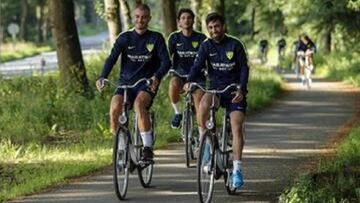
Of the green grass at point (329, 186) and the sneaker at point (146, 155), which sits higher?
the sneaker at point (146, 155)

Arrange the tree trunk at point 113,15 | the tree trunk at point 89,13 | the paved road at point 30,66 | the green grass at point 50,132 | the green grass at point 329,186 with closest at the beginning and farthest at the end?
the green grass at point 329,186 < the green grass at point 50,132 < the tree trunk at point 113,15 < the paved road at point 30,66 < the tree trunk at point 89,13

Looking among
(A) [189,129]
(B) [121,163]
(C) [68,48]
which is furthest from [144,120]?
(C) [68,48]

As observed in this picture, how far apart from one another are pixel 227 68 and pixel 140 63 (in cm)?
109

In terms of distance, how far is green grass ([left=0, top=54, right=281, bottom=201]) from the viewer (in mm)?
11016

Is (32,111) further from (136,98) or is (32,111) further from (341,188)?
(341,188)

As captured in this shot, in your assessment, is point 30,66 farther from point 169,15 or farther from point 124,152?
point 124,152

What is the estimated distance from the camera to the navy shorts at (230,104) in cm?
870

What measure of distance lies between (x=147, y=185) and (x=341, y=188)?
266 cm

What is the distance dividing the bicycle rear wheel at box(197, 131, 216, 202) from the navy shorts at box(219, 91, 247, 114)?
55 cm

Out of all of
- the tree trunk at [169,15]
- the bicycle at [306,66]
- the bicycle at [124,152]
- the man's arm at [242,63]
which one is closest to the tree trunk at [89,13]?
the bicycle at [306,66]

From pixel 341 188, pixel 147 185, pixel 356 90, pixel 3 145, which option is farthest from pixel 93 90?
pixel 356 90

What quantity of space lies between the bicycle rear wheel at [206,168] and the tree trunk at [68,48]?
921cm

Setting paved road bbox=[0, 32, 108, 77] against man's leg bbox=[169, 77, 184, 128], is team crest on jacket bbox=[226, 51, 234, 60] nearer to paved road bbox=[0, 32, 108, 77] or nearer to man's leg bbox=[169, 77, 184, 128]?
man's leg bbox=[169, 77, 184, 128]

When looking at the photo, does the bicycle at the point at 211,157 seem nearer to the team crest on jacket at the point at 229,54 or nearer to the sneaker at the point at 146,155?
the team crest on jacket at the point at 229,54
